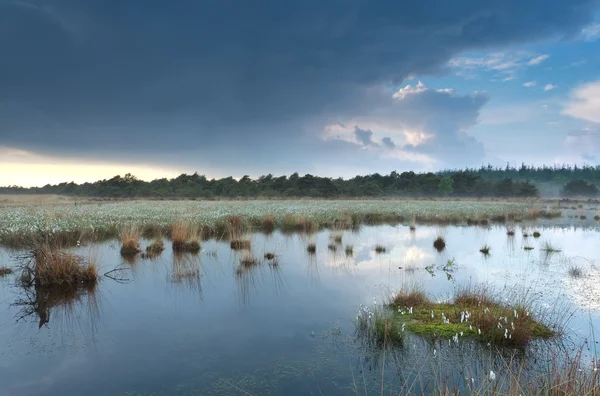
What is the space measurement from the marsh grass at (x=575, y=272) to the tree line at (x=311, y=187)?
6927cm

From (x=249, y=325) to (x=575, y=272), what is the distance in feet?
35.6

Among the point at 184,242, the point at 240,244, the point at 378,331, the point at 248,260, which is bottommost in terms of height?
the point at 378,331

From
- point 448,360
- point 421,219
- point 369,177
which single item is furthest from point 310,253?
point 369,177

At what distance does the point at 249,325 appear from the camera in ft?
27.4

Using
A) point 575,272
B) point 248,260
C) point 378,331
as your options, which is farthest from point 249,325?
point 575,272

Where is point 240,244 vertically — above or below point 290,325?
above

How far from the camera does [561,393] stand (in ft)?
14.3

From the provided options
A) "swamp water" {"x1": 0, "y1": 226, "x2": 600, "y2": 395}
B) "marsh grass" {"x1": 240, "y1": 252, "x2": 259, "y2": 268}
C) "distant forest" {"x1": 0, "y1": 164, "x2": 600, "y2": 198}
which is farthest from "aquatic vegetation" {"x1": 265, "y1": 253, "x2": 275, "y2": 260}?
"distant forest" {"x1": 0, "y1": 164, "x2": 600, "y2": 198}

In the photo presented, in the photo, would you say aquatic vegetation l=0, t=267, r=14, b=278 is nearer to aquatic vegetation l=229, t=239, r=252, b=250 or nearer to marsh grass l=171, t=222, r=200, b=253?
marsh grass l=171, t=222, r=200, b=253

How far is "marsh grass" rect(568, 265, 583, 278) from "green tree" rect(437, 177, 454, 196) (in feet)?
295

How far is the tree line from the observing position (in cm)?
8731

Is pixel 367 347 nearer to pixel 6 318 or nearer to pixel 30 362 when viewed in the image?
pixel 30 362

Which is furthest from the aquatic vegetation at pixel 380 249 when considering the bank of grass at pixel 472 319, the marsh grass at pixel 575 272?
the bank of grass at pixel 472 319

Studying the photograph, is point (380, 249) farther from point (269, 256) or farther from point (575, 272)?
point (575, 272)
